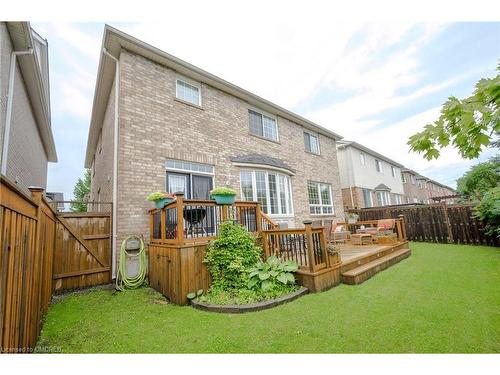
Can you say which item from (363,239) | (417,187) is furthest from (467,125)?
(417,187)

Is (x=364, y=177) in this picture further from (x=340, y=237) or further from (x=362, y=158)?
(x=340, y=237)

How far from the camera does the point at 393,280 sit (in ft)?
17.6

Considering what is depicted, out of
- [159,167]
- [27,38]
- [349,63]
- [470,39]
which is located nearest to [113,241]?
[159,167]

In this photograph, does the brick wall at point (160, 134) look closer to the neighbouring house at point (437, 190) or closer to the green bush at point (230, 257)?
the green bush at point (230, 257)

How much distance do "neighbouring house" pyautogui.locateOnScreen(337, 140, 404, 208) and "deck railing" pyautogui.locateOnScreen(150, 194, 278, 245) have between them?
13.5 meters

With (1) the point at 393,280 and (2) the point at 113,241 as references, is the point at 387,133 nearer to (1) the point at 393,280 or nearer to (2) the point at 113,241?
(1) the point at 393,280

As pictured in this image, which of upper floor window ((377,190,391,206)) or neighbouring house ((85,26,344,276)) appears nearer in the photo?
neighbouring house ((85,26,344,276))

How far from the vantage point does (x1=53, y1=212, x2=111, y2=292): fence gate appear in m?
5.66

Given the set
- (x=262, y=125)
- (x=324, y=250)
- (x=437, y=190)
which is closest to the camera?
(x=324, y=250)

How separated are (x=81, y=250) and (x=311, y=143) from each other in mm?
11962

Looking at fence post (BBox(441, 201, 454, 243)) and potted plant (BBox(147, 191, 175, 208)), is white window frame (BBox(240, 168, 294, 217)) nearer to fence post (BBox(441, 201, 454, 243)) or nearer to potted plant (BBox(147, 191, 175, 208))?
potted plant (BBox(147, 191, 175, 208))

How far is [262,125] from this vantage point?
11.0m

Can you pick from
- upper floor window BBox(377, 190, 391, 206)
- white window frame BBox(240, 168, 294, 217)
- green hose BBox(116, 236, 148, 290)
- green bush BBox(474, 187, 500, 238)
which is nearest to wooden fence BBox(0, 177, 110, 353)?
green hose BBox(116, 236, 148, 290)

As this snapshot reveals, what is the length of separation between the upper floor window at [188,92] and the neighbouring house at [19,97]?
12.4 ft
